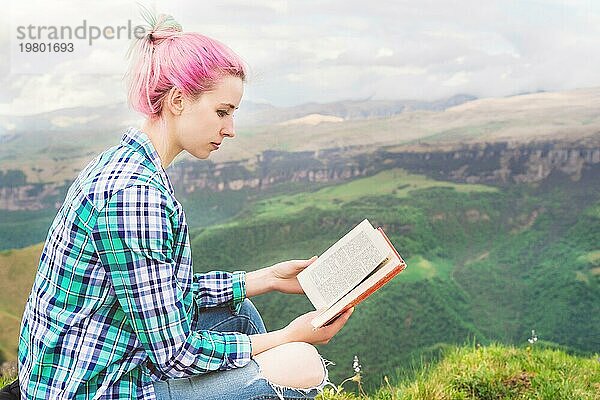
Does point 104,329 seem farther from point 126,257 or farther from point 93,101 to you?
point 93,101

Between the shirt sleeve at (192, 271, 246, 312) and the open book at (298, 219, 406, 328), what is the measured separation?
0.13 metres

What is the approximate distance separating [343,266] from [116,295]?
1.59 feet

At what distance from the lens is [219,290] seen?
1.70m

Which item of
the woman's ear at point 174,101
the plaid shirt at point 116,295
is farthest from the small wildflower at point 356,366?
the woman's ear at point 174,101

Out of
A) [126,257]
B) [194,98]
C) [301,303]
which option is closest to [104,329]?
[126,257]

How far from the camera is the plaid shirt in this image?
130cm

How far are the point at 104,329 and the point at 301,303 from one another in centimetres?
195

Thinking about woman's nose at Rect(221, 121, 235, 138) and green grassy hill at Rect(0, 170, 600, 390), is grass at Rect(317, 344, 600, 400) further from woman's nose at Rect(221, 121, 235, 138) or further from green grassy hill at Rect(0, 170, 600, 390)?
woman's nose at Rect(221, 121, 235, 138)

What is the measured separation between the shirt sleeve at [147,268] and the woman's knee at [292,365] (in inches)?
5.8

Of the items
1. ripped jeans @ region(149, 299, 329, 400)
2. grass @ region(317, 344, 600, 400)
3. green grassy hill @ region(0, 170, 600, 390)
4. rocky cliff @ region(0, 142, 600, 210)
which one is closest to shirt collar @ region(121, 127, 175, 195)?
ripped jeans @ region(149, 299, 329, 400)

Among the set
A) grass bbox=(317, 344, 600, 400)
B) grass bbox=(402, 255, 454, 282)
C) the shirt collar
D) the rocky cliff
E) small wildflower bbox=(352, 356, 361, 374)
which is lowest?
small wildflower bbox=(352, 356, 361, 374)

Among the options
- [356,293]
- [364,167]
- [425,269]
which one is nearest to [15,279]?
[364,167]

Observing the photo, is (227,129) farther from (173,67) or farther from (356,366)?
(356,366)

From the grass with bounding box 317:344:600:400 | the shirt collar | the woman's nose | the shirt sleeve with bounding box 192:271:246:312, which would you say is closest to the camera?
the shirt collar
